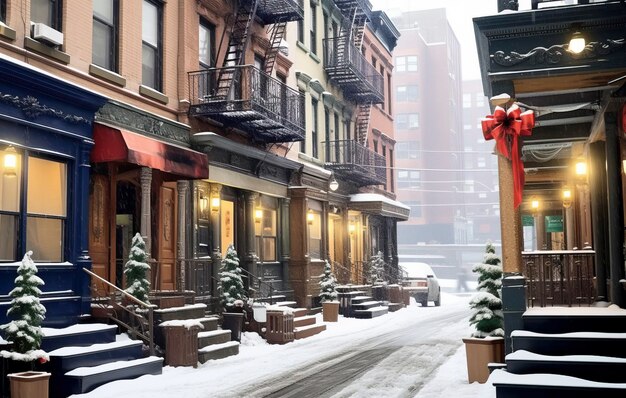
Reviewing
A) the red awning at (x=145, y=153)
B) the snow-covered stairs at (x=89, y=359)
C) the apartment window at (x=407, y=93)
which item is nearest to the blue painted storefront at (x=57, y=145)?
the red awning at (x=145, y=153)

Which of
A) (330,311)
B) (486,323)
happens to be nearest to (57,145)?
(486,323)

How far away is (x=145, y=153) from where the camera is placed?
1445 cm

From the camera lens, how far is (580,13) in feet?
31.4

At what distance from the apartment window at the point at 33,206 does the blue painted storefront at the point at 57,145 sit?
0.07 metres

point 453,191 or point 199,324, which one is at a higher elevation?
point 453,191

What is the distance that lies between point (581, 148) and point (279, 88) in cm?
910

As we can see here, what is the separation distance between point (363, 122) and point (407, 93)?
52245mm

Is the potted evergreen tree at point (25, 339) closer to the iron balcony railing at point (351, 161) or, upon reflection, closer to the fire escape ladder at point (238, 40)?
the fire escape ladder at point (238, 40)

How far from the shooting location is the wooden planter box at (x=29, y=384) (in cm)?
965

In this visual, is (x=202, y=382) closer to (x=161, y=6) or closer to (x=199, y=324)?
(x=199, y=324)

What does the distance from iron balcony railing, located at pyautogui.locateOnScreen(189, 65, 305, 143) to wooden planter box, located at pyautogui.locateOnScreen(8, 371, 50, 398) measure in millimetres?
9340

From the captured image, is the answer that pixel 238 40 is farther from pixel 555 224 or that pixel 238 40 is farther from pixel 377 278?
pixel 377 278

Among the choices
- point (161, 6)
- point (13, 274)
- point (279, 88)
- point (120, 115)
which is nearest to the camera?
point (13, 274)

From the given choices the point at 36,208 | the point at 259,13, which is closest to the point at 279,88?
the point at 259,13
